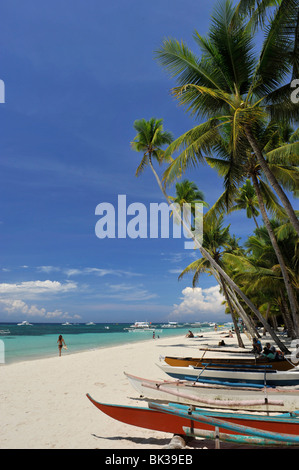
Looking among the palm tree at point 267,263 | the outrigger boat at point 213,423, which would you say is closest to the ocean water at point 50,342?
the palm tree at point 267,263

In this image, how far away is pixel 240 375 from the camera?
816 cm

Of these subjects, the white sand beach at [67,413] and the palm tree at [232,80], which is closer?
the white sand beach at [67,413]

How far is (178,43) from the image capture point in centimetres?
984

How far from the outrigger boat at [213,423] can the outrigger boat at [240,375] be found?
3.03 meters

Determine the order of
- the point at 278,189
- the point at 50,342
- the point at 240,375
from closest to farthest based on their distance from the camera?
the point at 240,375 < the point at 278,189 < the point at 50,342

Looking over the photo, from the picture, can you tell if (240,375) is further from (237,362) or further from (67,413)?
(67,413)

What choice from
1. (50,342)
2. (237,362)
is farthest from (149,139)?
(50,342)

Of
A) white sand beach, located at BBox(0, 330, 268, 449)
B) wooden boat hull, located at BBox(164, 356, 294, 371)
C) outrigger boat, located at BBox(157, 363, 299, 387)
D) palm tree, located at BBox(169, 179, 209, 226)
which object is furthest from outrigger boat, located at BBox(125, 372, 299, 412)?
palm tree, located at BBox(169, 179, 209, 226)

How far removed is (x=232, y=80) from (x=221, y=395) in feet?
34.2

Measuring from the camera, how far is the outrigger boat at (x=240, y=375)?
7800 millimetres

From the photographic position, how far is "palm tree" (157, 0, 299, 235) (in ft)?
29.6

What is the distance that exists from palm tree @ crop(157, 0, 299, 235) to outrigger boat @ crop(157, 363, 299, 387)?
476 centimetres

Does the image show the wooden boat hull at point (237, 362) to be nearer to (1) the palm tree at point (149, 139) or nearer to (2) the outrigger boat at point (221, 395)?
(2) the outrigger boat at point (221, 395)
